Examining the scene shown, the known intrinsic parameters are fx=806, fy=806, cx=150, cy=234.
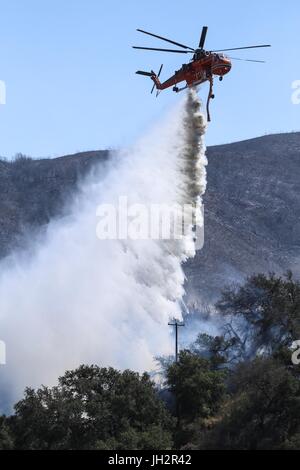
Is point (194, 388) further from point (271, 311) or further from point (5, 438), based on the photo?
point (5, 438)

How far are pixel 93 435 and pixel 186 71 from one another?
1066 inches

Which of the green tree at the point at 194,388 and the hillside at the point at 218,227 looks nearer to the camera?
the green tree at the point at 194,388

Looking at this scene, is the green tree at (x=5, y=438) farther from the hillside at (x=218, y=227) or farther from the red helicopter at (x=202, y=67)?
the hillside at (x=218, y=227)

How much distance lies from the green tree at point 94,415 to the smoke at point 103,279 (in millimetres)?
14643

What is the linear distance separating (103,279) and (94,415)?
79.0 feet

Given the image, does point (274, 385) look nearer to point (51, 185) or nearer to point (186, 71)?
point (186, 71)

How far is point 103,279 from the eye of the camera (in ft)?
239

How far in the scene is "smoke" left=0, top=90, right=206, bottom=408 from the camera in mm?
65562

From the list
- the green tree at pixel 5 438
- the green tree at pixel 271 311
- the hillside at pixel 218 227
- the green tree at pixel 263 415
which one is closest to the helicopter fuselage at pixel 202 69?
the green tree at pixel 263 415

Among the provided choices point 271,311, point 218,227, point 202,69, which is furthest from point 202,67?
point 218,227

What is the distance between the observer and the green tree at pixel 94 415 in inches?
1897

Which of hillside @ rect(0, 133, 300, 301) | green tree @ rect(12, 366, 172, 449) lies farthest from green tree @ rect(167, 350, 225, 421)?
hillside @ rect(0, 133, 300, 301)
